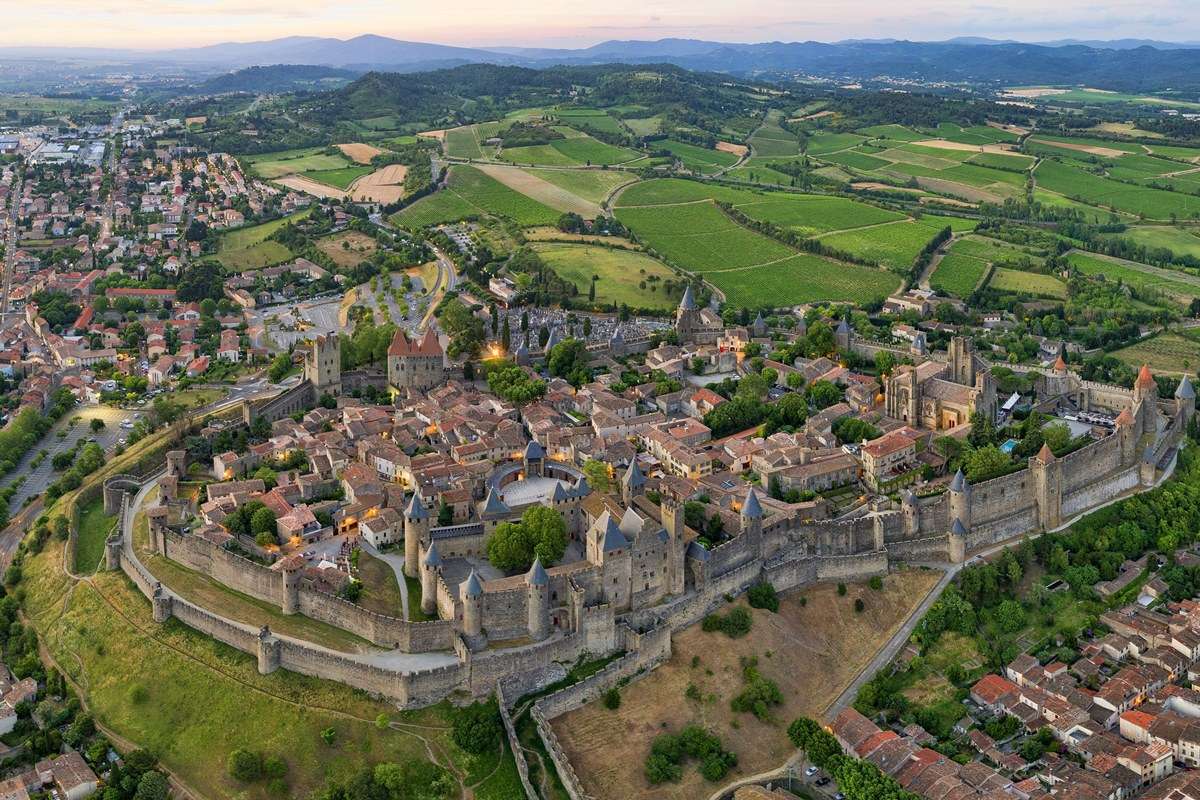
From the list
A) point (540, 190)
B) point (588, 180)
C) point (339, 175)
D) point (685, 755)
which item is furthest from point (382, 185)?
point (685, 755)

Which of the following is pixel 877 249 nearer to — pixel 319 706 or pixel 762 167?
pixel 762 167

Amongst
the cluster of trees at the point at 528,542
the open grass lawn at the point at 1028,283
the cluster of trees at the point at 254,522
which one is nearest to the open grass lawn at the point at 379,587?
the cluster of trees at the point at 528,542

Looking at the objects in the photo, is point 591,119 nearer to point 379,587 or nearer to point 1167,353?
point 1167,353

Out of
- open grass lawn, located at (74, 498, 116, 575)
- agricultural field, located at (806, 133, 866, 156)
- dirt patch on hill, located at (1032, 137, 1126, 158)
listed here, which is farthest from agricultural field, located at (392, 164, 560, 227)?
dirt patch on hill, located at (1032, 137, 1126, 158)

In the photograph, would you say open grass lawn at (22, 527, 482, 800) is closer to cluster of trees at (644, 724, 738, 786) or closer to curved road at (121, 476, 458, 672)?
curved road at (121, 476, 458, 672)

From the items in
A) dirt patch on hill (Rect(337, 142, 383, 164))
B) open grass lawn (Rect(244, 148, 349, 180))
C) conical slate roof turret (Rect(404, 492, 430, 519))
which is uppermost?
dirt patch on hill (Rect(337, 142, 383, 164))
